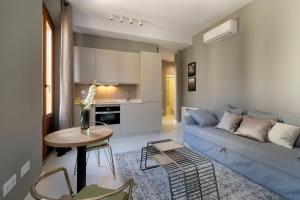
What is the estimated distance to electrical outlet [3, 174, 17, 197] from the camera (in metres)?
1.36

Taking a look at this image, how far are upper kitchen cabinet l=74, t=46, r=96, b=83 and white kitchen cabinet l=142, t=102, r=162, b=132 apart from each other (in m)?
1.66

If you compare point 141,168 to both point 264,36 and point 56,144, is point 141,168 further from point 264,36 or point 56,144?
point 264,36

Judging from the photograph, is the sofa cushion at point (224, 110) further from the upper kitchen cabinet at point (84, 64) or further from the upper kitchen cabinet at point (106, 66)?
the upper kitchen cabinet at point (84, 64)

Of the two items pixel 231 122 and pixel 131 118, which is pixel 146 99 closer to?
pixel 131 118

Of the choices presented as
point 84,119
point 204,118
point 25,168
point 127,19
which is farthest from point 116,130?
point 127,19

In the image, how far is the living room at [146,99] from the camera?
5.51 feet

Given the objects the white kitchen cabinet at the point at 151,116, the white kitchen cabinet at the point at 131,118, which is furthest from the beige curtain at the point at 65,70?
the white kitchen cabinet at the point at 151,116

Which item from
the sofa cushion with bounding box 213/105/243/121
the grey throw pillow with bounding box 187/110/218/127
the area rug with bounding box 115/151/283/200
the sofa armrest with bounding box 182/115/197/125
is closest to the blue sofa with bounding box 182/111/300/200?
the area rug with bounding box 115/151/283/200

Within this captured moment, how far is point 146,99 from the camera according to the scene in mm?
4703

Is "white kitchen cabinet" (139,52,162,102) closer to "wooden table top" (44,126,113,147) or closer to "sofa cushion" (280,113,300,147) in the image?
"wooden table top" (44,126,113,147)

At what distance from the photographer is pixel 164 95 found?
8.41 m

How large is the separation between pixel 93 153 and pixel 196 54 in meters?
3.96

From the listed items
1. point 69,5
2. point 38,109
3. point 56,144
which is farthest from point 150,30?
point 56,144

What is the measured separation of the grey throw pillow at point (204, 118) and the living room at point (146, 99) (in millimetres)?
22
